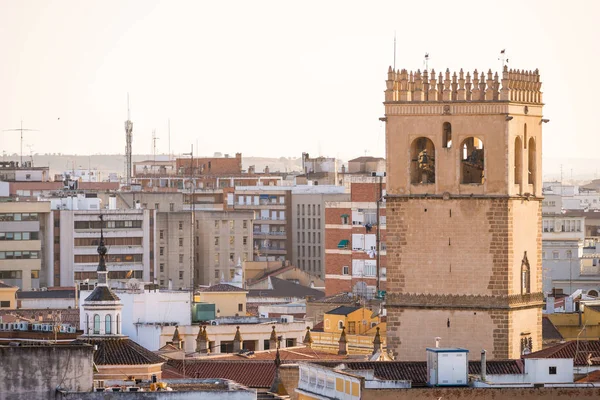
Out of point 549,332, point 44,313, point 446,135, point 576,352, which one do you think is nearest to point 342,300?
point 44,313

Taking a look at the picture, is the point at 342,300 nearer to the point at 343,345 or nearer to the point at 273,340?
the point at 273,340

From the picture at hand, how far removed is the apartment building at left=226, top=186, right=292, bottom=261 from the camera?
601 feet

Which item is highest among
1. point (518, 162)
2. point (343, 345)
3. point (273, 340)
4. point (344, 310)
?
point (518, 162)

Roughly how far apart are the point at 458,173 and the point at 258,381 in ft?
26.1

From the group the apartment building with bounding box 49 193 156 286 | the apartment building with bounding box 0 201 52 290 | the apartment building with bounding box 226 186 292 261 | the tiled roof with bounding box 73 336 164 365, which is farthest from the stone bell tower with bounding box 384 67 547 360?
the apartment building with bounding box 226 186 292 261

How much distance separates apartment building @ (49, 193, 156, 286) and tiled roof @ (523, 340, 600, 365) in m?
77.0

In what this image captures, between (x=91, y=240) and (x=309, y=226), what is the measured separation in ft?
119

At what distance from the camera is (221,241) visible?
16575 cm

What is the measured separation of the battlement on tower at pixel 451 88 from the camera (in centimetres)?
7212

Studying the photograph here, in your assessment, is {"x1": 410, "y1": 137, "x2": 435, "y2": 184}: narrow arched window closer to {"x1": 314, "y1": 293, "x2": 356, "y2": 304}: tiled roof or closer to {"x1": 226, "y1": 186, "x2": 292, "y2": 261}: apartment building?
{"x1": 314, "y1": 293, "x2": 356, "y2": 304}: tiled roof

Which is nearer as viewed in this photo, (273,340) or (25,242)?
(273,340)

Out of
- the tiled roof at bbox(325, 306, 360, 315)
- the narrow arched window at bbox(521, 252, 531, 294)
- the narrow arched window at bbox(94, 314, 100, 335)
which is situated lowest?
the tiled roof at bbox(325, 306, 360, 315)

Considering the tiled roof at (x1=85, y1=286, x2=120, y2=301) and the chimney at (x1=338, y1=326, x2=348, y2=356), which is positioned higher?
the tiled roof at (x1=85, y1=286, x2=120, y2=301)

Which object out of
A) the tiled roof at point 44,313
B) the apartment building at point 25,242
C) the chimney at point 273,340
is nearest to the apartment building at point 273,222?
the apartment building at point 25,242
